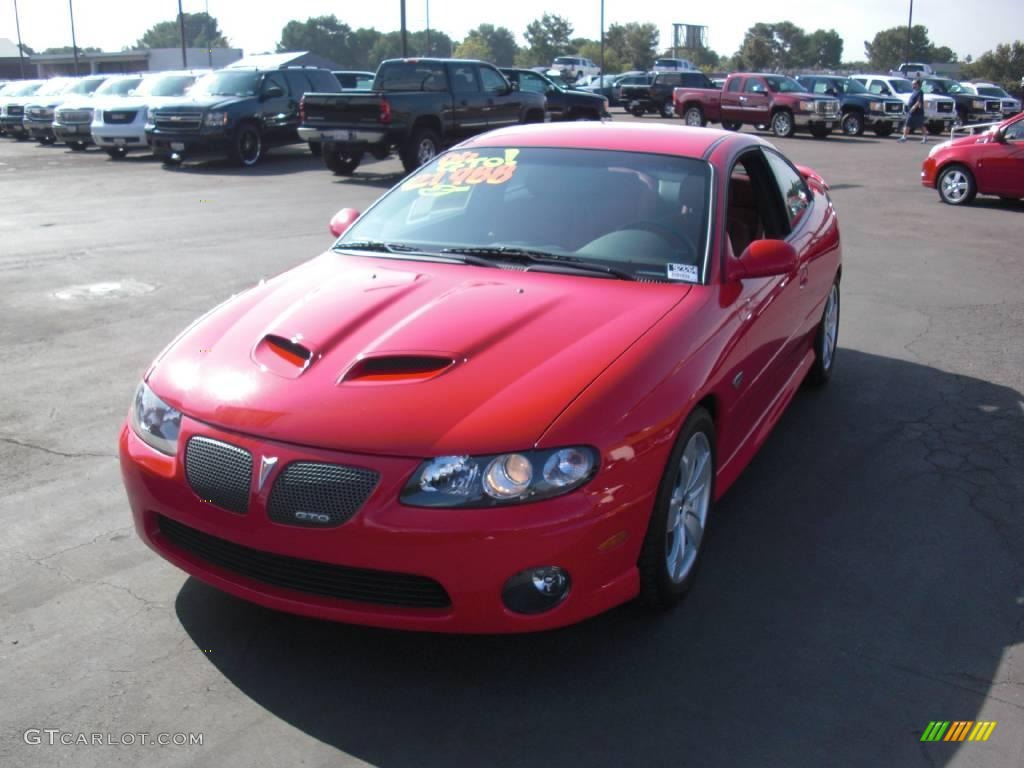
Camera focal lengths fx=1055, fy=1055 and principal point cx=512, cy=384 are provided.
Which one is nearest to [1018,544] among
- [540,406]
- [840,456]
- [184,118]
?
[840,456]

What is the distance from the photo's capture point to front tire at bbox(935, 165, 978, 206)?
15.9 meters

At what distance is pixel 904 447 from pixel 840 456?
412 millimetres

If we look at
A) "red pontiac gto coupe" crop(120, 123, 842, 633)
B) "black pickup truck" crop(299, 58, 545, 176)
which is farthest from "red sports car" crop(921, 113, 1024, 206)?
"red pontiac gto coupe" crop(120, 123, 842, 633)

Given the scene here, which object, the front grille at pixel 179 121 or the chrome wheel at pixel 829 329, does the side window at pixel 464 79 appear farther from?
the chrome wheel at pixel 829 329

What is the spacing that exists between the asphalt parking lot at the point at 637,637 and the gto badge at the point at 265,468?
651mm

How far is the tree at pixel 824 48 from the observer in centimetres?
17025

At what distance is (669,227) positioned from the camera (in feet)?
14.9

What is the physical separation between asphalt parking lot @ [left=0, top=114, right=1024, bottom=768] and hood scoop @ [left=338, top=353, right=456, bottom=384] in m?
0.90

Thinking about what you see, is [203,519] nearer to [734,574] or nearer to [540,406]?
[540,406]

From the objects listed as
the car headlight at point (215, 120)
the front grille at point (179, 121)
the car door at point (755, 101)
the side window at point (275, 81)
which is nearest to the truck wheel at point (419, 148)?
the car headlight at point (215, 120)

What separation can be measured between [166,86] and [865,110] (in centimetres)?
2122

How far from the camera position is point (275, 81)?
71.7 feet

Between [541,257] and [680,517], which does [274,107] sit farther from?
[680,517]

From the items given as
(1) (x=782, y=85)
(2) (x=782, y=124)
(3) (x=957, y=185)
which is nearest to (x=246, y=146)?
(3) (x=957, y=185)
